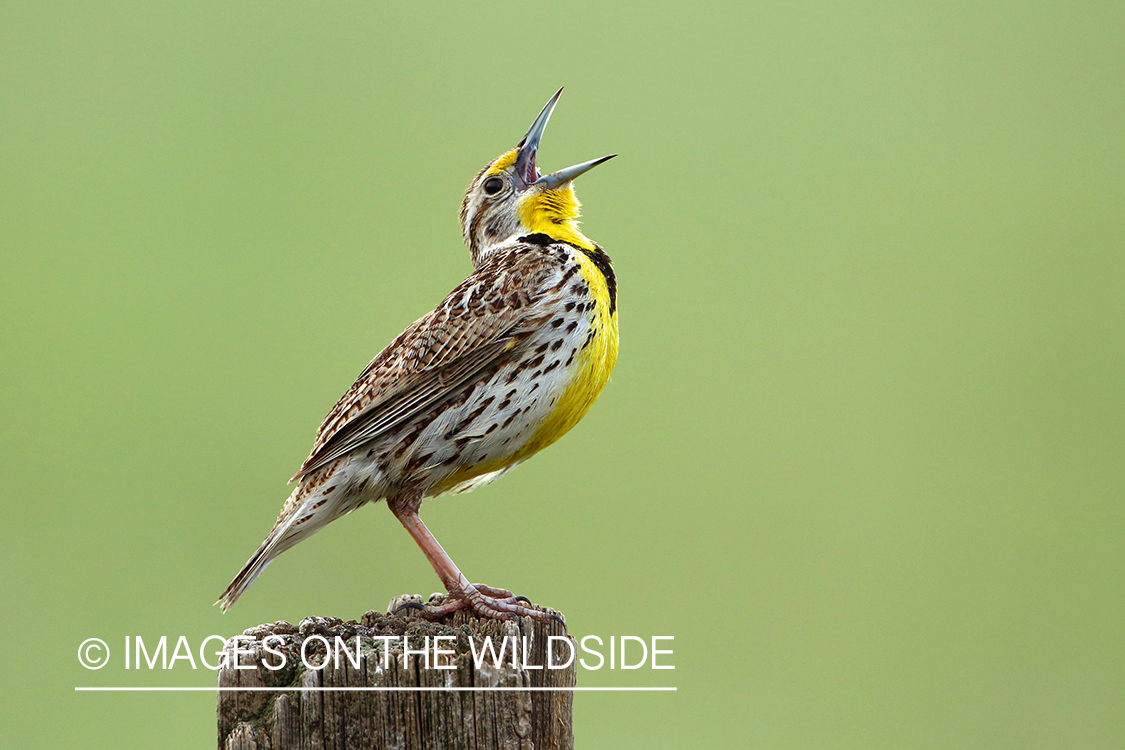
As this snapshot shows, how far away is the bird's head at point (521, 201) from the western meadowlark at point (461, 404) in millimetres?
255

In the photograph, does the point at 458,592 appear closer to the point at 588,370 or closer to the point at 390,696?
the point at 588,370

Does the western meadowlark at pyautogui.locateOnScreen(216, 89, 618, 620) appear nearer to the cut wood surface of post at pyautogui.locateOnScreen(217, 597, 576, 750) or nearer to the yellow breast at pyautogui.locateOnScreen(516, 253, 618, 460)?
the yellow breast at pyautogui.locateOnScreen(516, 253, 618, 460)

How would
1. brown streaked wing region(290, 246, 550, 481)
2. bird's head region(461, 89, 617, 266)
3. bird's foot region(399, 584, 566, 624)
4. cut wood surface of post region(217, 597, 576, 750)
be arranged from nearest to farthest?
cut wood surface of post region(217, 597, 576, 750)
bird's foot region(399, 584, 566, 624)
brown streaked wing region(290, 246, 550, 481)
bird's head region(461, 89, 617, 266)

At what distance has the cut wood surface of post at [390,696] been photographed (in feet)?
6.24

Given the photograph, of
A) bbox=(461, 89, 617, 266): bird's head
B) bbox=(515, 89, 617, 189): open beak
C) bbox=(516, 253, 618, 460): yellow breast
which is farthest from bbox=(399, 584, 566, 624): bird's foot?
bbox=(515, 89, 617, 189): open beak

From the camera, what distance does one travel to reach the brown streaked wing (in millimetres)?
2697

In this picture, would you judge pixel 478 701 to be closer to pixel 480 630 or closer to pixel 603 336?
pixel 480 630

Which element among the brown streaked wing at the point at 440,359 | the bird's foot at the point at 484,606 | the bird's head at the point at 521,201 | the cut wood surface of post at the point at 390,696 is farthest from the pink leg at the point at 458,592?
the bird's head at the point at 521,201

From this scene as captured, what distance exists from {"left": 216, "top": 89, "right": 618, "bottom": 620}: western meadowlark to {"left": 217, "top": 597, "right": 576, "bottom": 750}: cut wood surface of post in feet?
1.71

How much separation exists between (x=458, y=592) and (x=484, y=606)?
96 millimetres

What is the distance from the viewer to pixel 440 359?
2.71 meters

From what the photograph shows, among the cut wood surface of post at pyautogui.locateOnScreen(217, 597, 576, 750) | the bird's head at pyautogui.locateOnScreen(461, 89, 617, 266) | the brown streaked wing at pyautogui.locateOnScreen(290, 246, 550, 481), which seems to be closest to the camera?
the cut wood surface of post at pyautogui.locateOnScreen(217, 597, 576, 750)

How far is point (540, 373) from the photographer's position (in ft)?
8.81

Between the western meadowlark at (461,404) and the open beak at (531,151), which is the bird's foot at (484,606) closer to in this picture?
the western meadowlark at (461,404)
